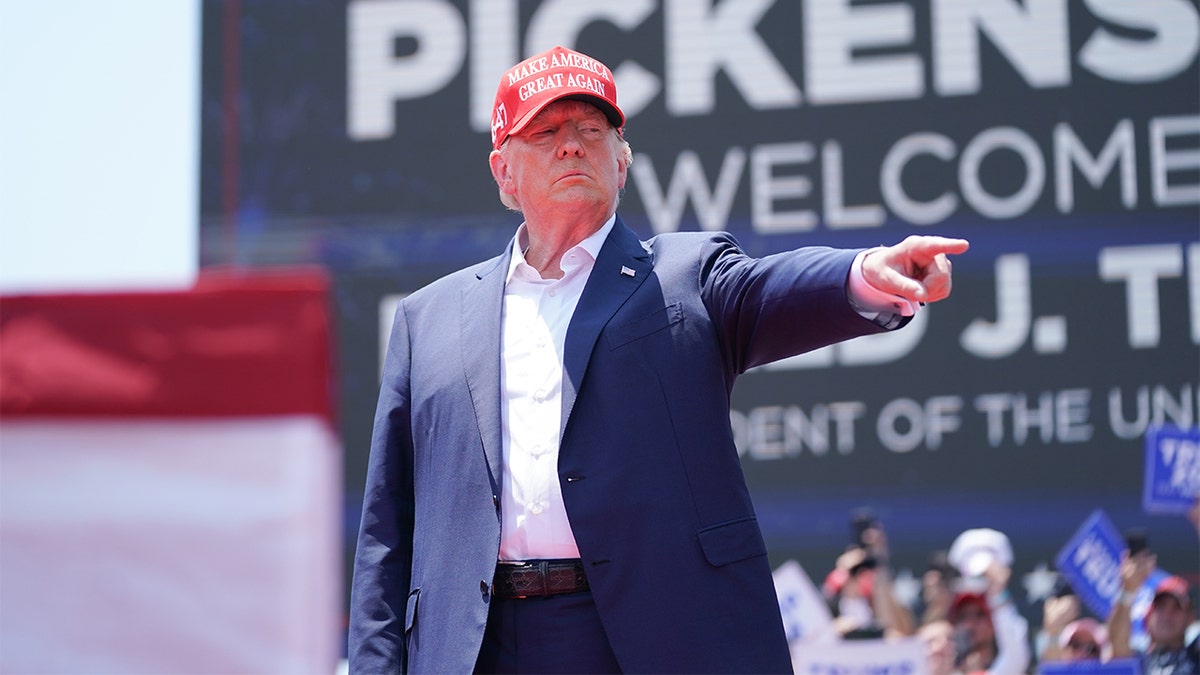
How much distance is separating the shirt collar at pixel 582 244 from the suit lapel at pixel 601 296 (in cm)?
1

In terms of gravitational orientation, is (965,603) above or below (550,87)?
below

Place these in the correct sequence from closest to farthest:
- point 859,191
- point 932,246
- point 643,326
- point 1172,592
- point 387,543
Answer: point 932,246 < point 643,326 < point 387,543 < point 1172,592 < point 859,191

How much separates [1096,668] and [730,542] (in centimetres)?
360

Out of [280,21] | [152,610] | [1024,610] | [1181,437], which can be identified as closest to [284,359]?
[152,610]

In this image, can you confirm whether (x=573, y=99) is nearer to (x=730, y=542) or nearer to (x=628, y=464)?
(x=628, y=464)

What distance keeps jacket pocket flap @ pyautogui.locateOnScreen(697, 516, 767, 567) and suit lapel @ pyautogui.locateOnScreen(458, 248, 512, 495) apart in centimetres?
29

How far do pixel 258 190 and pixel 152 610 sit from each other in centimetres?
742

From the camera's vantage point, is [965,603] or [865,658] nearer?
[865,658]

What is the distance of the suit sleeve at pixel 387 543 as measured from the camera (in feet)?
7.11

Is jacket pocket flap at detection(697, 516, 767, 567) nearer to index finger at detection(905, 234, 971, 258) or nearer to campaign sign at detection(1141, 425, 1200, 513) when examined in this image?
index finger at detection(905, 234, 971, 258)

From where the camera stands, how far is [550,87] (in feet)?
7.39

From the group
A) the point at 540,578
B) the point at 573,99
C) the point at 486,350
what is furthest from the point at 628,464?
the point at 573,99

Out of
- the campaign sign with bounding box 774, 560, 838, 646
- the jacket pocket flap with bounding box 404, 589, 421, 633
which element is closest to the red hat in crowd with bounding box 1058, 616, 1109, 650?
the campaign sign with bounding box 774, 560, 838, 646

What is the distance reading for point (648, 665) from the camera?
1.95 meters
